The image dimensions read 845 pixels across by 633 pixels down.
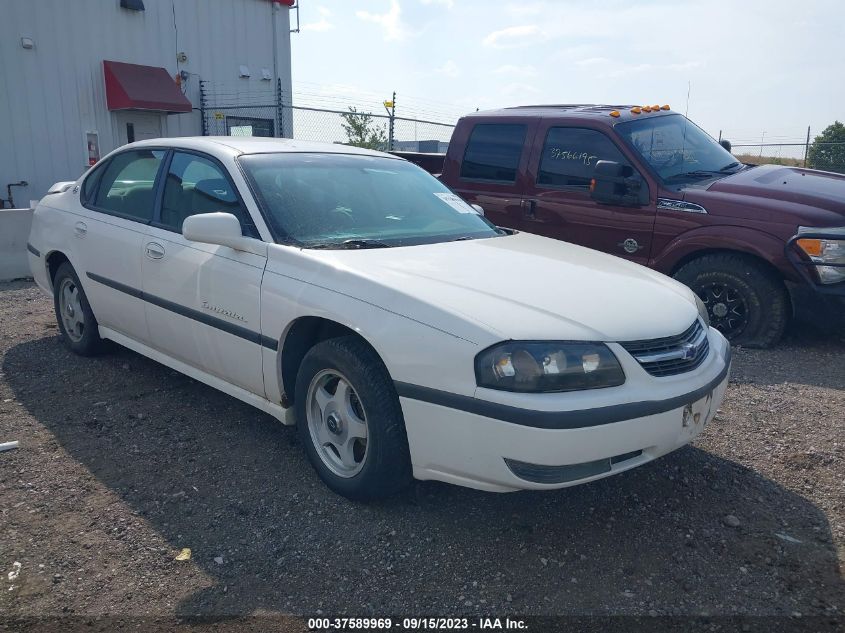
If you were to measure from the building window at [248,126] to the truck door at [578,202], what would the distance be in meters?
10.9

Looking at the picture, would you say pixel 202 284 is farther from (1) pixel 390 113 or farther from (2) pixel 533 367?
(1) pixel 390 113

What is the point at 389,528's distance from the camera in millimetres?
2988

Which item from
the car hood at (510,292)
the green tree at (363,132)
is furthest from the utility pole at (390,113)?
the car hood at (510,292)

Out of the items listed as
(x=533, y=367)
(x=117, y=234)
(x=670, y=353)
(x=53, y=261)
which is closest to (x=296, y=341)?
(x=533, y=367)

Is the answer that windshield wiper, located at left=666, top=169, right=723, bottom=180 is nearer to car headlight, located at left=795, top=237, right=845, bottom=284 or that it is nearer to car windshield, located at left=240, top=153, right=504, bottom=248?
car headlight, located at left=795, top=237, right=845, bottom=284

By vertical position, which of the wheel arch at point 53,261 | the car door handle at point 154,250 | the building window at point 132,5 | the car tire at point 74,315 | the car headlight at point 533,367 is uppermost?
the building window at point 132,5

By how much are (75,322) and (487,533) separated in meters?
3.58

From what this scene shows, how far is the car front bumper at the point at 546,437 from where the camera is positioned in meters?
2.54

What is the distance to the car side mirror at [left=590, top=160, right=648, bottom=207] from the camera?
5.69 m

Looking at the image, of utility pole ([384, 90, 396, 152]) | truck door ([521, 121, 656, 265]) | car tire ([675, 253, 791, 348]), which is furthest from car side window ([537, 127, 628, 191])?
utility pole ([384, 90, 396, 152])

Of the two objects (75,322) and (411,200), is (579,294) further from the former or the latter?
(75,322)

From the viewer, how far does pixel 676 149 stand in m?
6.12

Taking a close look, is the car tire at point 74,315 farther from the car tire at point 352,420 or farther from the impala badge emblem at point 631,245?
the impala badge emblem at point 631,245

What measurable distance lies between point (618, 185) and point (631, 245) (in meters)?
0.51
